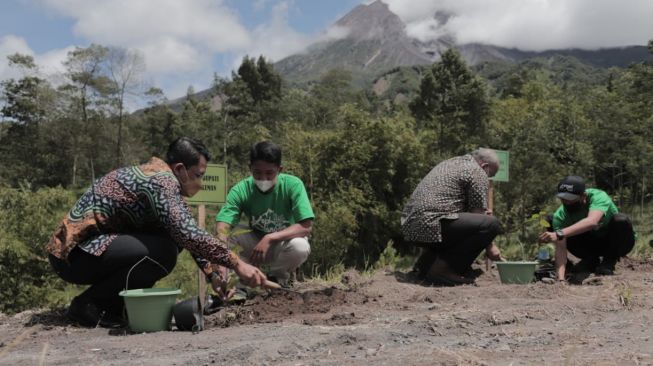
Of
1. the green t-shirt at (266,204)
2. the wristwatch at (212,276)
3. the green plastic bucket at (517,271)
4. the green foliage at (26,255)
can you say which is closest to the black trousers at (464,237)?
the green plastic bucket at (517,271)

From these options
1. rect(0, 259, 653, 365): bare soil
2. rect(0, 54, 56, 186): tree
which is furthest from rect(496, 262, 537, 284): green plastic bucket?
rect(0, 54, 56, 186): tree

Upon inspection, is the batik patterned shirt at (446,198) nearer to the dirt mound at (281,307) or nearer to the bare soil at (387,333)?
the bare soil at (387,333)

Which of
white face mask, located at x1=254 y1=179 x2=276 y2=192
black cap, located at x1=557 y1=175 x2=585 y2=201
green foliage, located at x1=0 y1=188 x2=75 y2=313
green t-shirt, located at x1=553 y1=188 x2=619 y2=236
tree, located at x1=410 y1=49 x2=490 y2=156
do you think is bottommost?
green foliage, located at x1=0 y1=188 x2=75 y2=313

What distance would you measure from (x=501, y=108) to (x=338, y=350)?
27.1 meters

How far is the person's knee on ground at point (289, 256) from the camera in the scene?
168 inches

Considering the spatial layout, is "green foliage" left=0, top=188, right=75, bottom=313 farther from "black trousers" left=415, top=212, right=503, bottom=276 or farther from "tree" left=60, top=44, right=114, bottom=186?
"tree" left=60, top=44, right=114, bottom=186

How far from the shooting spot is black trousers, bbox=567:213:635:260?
15.9ft

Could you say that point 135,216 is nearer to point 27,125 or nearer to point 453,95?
point 453,95

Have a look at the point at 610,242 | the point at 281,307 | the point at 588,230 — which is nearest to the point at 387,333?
the point at 281,307

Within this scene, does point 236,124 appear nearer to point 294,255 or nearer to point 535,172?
point 535,172

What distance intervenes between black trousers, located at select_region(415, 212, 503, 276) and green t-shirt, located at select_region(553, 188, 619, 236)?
70 cm

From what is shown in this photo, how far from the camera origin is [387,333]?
2.71 meters

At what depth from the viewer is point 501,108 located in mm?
27641

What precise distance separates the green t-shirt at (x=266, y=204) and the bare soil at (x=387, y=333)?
81 cm
